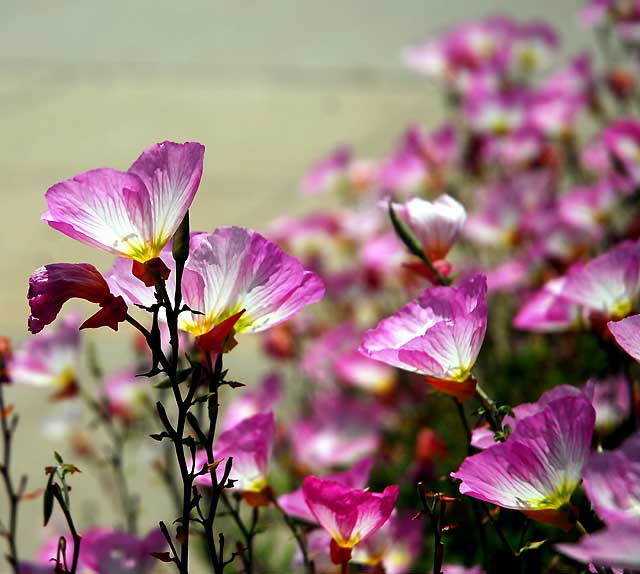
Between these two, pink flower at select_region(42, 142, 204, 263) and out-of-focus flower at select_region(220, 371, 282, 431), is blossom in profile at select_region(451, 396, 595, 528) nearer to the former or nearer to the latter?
pink flower at select_region(42, 142, 204, 263)

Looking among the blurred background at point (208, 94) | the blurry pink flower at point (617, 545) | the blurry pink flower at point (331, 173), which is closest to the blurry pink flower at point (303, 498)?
the blurry pink flower at point (617, 545)

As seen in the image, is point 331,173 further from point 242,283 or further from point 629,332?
point 629,332

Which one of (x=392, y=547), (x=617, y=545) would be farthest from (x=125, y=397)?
(x=617, y=545)

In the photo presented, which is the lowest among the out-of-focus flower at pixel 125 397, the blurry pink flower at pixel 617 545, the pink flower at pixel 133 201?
the out-of-focus flower at pixel 125 397

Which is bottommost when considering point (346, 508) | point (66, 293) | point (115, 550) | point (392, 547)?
point (392, 547)

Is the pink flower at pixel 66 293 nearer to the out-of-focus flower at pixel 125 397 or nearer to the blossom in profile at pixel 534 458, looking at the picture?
the blossom in profile at pixel 534 458

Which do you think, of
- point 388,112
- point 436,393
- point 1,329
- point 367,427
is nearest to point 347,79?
point 388,112

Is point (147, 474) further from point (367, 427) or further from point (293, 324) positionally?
point (367, 427)
